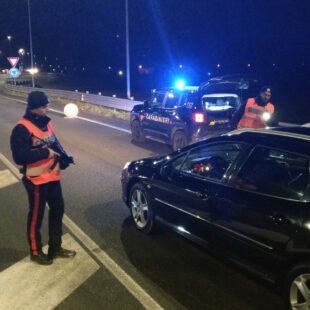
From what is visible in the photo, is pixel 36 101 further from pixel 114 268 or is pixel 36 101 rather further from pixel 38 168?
pixel 114 268

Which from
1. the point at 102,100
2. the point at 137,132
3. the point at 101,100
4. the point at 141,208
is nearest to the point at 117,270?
the point at 141,208

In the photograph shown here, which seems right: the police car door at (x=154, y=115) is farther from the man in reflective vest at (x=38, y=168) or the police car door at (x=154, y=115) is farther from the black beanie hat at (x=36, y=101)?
the black beanie hat at (x=36, y=101)

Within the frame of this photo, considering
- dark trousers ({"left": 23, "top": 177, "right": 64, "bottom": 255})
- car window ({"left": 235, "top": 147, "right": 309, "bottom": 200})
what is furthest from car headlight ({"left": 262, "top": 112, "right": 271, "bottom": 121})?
dark trousers ({"left": 23, "top": 177, "right": 64, "bottom": 255})

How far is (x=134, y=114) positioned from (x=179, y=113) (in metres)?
2.50

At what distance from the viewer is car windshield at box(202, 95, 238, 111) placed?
9.74 meters

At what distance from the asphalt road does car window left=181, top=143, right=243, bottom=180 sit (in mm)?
788

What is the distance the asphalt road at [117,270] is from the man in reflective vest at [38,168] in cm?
27

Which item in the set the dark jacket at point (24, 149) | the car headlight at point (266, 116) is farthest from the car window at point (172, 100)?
the dark jacket at point (24, 149)

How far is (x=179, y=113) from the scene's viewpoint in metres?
10.5

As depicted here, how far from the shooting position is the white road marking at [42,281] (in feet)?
13.8

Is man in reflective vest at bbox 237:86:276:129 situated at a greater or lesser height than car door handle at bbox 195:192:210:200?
greater

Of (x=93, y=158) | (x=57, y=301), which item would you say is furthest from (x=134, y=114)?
(x=57, y=301)

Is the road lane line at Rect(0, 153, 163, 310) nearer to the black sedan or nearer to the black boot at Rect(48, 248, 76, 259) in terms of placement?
the black boot at Rect(48, 248, 76, 259)

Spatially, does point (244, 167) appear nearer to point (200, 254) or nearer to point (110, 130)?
point (200, 254)
